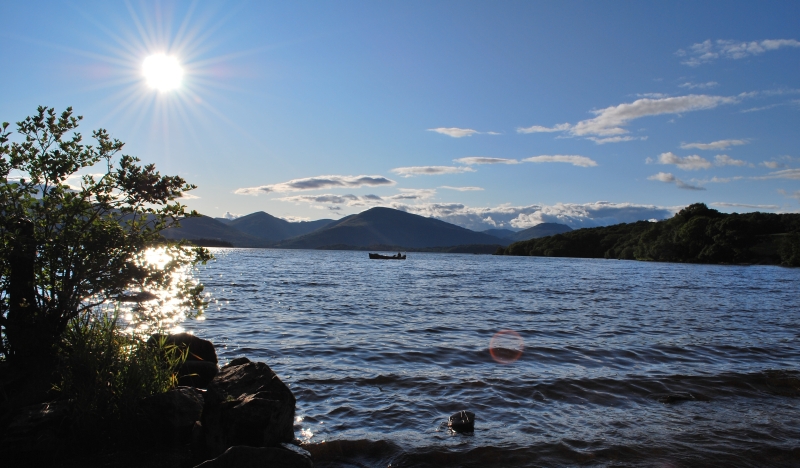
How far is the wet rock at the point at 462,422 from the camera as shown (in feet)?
34.3

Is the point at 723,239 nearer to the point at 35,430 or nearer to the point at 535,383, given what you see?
the point at 535,383

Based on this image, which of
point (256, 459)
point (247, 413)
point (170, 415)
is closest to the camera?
point (256, 459)

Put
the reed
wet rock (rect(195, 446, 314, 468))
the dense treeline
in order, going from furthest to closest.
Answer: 1. the dense treeline
2. the reed
3. wet rock (rect(195, 446, 314, 468))

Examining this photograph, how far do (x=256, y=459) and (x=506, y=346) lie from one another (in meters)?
13.6

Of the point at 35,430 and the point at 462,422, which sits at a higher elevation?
the point at 35,430

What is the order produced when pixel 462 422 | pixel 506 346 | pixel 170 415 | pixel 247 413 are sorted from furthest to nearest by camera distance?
pixel 506 346 → pixel 462 422 → pixel 170 415 → pixel 247 413

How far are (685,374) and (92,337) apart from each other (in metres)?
16.3

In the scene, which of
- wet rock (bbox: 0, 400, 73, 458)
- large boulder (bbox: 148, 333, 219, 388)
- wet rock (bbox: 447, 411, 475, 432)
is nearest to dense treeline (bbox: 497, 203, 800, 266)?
wet rock (bbox: 447, 411, 475, 432)

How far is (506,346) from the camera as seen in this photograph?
1908 cm

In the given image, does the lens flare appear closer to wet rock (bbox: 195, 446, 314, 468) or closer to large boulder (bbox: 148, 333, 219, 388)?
large boulder (bbox: 148, 333, 219, 388)

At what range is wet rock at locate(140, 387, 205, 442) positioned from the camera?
8.58m

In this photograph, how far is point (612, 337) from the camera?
21.5 m

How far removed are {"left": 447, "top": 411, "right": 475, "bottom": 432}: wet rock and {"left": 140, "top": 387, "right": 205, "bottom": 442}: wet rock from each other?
5276 mm

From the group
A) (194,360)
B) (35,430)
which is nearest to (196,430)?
(35,430)
